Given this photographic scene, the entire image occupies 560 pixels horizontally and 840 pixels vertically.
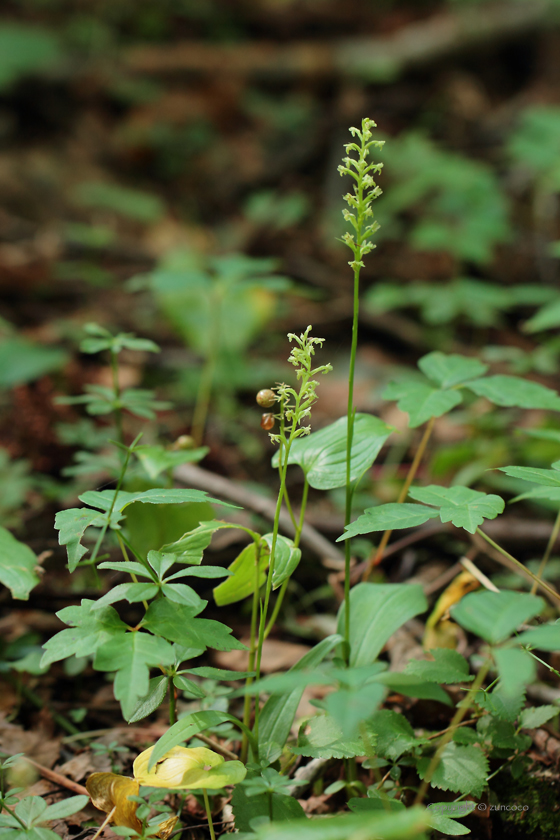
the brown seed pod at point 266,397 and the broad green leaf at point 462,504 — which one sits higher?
the brown seed pod at point 266,397

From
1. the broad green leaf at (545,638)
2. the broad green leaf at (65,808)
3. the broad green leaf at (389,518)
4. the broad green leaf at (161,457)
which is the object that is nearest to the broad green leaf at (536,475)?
the broad green leaf at (389,518)

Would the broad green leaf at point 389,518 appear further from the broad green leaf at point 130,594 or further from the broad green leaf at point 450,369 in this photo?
the broad green leaf at point 450,369

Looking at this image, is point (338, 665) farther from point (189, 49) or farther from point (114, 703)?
point (189, 49)

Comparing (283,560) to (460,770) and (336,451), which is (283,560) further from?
(460,770)

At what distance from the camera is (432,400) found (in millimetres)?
1511

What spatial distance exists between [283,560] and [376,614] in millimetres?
316

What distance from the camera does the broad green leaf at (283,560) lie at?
1.16m

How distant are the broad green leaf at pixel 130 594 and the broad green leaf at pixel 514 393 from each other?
1.03 metres

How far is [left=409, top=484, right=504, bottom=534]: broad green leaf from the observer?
3.45 ft

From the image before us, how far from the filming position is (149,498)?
1.11 metres

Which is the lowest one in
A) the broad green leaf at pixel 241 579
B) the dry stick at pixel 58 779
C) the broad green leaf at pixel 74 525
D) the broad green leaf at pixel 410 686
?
the dry stick at pixel 58 779

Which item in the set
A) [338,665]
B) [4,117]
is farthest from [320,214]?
[338,665]

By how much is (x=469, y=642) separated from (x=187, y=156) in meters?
6.37

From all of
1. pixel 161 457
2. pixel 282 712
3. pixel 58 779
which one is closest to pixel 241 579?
pixel 282 712
